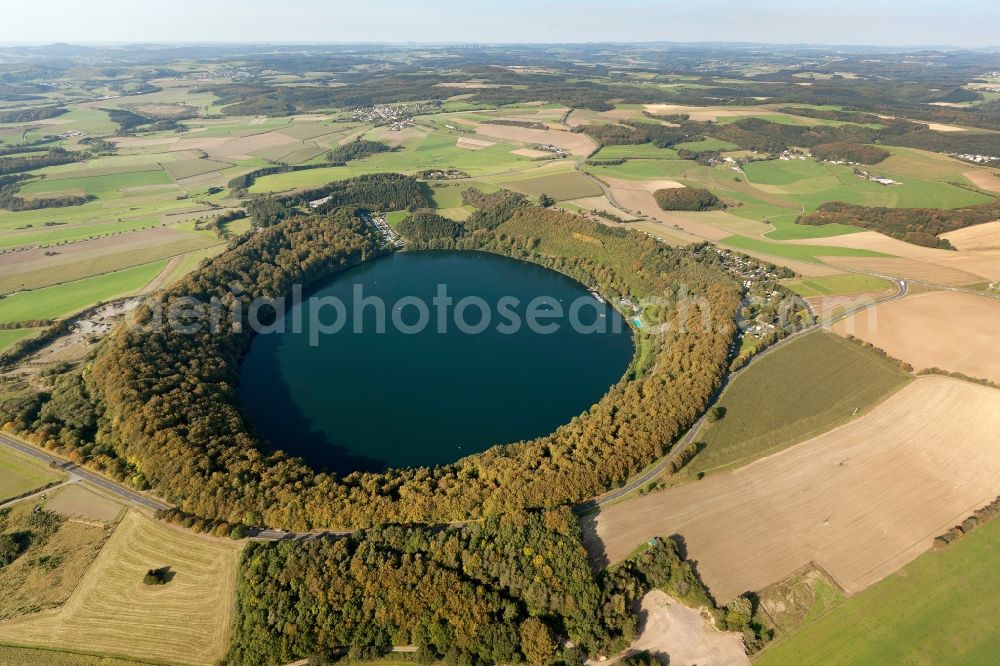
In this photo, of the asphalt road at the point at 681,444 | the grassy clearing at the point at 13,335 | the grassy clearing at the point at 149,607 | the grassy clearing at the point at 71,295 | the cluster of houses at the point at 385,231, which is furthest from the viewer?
the cluster of houses at the point at 385,231

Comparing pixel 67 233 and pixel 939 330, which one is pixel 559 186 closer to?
pixel 939 330

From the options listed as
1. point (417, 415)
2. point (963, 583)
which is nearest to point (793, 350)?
point (963, 583)

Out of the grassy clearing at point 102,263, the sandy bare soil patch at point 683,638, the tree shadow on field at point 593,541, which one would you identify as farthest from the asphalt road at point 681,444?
the grassy clearing at point 102,263

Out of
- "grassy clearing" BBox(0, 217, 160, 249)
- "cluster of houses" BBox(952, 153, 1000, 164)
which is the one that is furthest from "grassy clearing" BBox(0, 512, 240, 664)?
"cluster of houses" BBox(952, 153, 1000, 164)

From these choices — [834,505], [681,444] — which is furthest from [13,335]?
A: [834,505]

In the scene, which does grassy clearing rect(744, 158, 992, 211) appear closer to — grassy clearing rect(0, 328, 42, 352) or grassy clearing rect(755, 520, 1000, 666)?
grassy clearing rect(755, 520, 1000, 666)

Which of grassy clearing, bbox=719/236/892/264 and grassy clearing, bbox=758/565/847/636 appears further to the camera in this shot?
grassy clearing, bbox=719/236/892/264

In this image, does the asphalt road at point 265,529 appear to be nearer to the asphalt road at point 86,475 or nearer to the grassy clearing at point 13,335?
the asphalt road at point 86,475

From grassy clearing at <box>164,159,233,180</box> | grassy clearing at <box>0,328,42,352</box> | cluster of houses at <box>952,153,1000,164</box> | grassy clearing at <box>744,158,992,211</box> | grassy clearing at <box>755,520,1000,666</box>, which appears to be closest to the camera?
grassy clearing at <box>755,520,1000,666</box>
